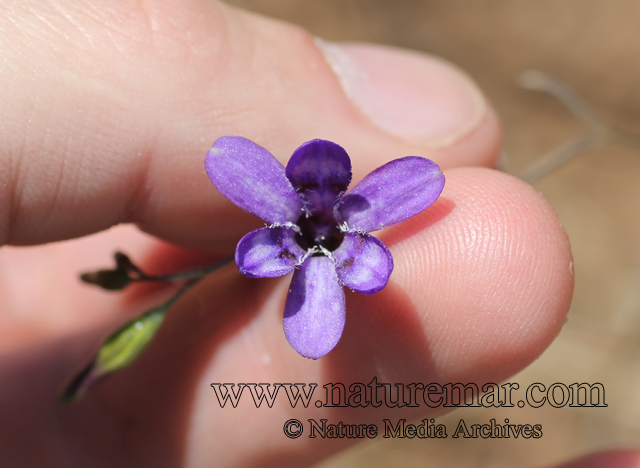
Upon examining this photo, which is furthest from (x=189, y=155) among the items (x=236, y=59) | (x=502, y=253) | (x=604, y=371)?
(x=604, y=371)

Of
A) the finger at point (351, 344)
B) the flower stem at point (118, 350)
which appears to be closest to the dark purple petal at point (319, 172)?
the finger at point (351, 344)

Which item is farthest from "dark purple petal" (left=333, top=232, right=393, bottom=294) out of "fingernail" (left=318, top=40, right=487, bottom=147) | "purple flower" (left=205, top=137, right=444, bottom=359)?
"fingernail" (left=318, top=40, right=487, bottom=147)

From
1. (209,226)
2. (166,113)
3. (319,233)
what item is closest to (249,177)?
(319,233)

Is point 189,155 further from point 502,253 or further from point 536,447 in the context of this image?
point 536,447

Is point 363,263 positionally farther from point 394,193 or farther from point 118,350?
point 118,350

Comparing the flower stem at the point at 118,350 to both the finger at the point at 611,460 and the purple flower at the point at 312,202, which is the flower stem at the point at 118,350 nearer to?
the purple flower at the point at 312,202

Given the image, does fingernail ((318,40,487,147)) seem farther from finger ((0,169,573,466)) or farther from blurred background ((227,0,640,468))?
blurred background ((227,0,640,468))
